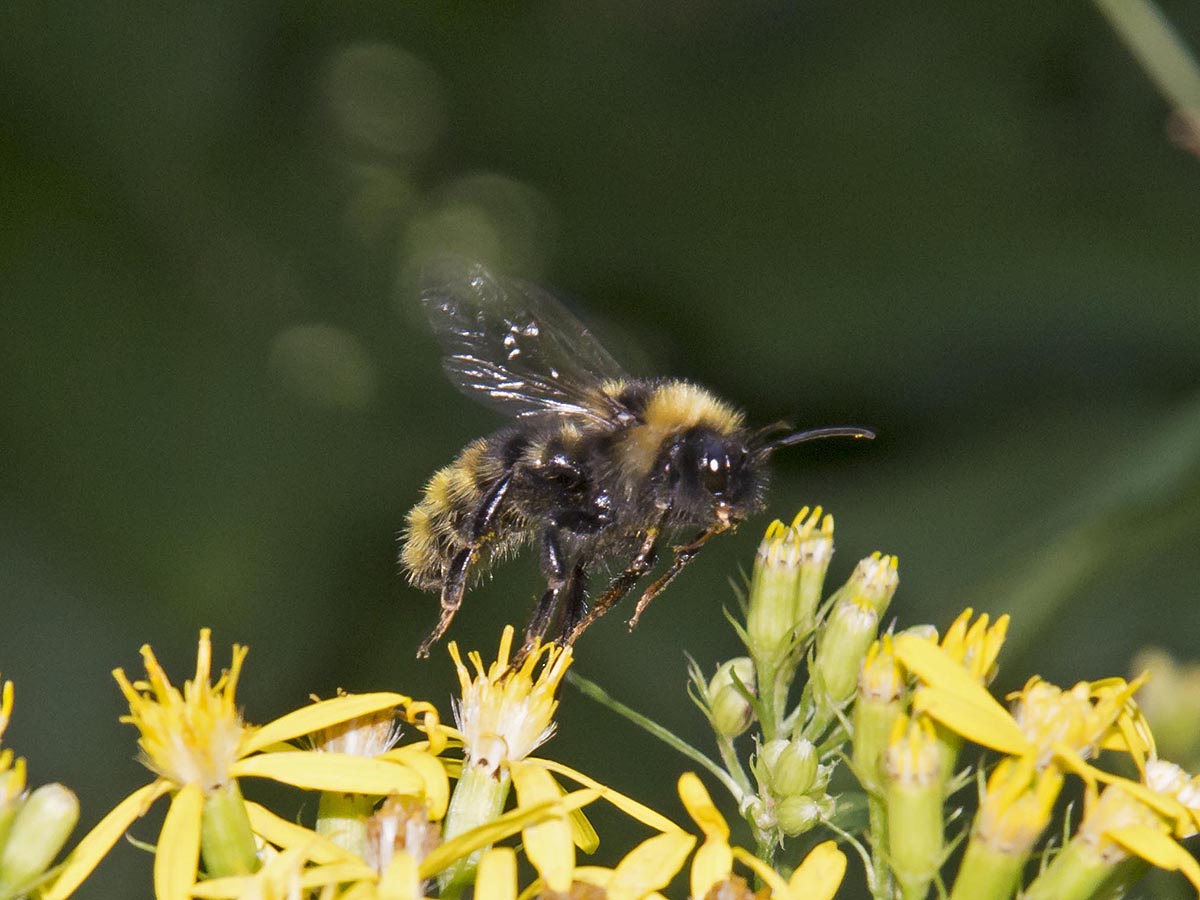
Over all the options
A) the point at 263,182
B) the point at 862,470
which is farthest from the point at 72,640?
the point at 862,470

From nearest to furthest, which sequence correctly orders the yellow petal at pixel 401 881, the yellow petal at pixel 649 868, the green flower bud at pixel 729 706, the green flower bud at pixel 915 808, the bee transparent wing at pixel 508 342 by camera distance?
the yellow petal at pixel 401 881 < the yellow petal at pixel 649 868 < the green flower bud at pixel 915 808 < the green flower bud at pixel 729 706 < the bee transparent wing at pixel 508 342

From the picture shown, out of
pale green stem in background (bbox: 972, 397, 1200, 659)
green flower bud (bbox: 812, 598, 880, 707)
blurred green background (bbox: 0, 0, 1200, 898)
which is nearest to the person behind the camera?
green flower bud (bbox: 812, 598, 880, 707)

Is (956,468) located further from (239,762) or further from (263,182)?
(239,762)

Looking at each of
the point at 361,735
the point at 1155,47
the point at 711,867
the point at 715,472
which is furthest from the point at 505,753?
the point at 1155,47

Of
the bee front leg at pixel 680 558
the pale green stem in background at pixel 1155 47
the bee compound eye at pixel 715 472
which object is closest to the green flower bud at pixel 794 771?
the bee front leg at pixel 680 558

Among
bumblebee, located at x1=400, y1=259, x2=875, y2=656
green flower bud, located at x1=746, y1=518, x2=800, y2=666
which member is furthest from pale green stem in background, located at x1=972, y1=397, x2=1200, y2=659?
green flower bud, located at x1=746, y1=518, x2=800, y2=666

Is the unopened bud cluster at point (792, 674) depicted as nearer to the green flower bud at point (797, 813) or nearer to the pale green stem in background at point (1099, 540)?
the green flower bud at point (797, 813)

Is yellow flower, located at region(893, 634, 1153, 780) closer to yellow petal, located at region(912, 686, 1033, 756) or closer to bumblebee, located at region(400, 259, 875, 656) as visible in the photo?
yellow petal, located at region(912, 686, 1033, 756)
